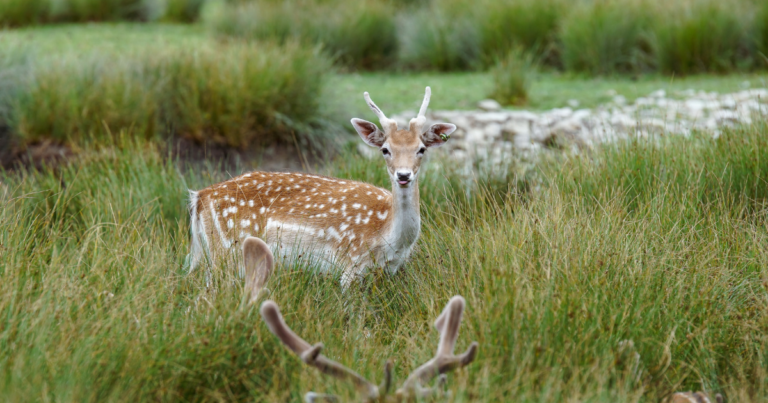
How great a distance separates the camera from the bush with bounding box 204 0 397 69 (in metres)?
11.6

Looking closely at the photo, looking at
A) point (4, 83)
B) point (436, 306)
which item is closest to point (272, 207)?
point (436, 306)

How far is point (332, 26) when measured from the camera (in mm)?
11695

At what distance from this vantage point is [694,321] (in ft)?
10.7

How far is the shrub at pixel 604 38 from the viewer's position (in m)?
10.5

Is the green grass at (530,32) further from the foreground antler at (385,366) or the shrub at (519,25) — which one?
the foreground antler at (385,366)

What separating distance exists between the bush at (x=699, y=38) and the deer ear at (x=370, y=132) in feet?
24.1

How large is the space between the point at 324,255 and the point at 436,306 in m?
0.98

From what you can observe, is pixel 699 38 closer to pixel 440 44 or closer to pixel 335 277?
pixel 440 44

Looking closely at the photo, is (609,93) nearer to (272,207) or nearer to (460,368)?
(272,207)

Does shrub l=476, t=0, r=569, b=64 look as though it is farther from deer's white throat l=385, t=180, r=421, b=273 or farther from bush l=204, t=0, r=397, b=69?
deer's white throat l=385, t=180, r=421, b=273

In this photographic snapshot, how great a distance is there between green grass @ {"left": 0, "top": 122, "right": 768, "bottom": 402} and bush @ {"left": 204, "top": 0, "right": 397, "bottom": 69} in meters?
7.62

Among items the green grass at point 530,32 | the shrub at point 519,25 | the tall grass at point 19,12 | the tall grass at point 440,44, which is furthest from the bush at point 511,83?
the tall grass at point 19,12

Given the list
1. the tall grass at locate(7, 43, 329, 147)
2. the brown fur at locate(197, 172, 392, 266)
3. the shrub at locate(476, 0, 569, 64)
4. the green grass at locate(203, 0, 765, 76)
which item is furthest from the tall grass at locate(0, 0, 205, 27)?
the brown fur at locate(197, 172, 392, 266)

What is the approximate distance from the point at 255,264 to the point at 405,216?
115cm
